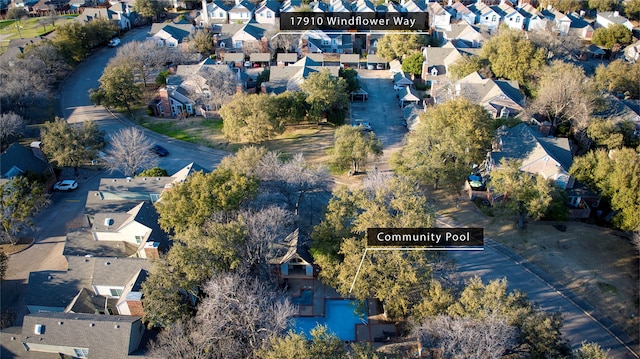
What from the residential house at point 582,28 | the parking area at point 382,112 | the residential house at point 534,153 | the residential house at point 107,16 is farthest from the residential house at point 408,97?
the residential house at point 107,16

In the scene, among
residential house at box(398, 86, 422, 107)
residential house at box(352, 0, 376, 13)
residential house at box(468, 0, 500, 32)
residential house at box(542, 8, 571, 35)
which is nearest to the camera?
residential house at box(398, 86, 422, 107)

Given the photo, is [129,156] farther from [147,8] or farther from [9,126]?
[147,8]

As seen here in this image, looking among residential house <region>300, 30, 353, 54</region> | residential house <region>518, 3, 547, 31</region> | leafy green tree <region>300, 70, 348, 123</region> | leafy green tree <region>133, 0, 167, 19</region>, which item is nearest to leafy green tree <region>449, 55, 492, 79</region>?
leafy green tree <region>300, 70, 348, 123</region>

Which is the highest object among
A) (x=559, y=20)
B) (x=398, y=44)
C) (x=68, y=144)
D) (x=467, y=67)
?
(x=559, y=20)

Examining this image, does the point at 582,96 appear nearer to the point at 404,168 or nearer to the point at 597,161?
the point at 597,161

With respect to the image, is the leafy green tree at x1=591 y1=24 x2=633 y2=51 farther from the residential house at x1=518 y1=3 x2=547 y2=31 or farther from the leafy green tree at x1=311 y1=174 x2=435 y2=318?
the leafy green tree at x1=311 y1=174 x2=435 y2=318

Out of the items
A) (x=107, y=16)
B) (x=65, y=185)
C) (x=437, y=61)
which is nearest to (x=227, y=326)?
(x=65, y=185)
